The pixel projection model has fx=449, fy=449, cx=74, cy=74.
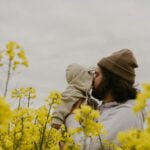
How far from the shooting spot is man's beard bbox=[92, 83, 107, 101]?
3988mm

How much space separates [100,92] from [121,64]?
0.31 m

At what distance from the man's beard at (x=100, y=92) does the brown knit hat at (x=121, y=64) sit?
0.57 ft

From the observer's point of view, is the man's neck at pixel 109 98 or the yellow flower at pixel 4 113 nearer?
the yellow flower at pixel 4 113

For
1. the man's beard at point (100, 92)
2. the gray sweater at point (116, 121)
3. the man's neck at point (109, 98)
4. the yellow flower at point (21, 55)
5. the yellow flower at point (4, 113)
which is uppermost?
the yellow flower at point (21, 55)

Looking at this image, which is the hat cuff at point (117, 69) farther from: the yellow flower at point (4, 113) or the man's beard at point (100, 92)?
the yellow flower at point (4, 113)

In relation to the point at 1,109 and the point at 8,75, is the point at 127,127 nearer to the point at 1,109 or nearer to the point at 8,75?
the point at 8,75

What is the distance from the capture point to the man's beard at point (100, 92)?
13.1 feet

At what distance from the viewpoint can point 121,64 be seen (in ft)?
13.1

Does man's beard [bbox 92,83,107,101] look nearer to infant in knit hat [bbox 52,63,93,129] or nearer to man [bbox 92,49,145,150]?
man [bbox 92,49,145,150]

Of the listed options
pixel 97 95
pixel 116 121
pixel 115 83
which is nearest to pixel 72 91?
pixel 97 95

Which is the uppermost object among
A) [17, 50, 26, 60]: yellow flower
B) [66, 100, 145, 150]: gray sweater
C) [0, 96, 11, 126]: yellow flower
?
[17, 50, 26, 60]: yellow flower

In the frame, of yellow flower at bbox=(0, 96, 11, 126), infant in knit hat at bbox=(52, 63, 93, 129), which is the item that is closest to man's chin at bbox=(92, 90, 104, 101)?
infant in knit hat at bbox=(52, 63, 93, 129)

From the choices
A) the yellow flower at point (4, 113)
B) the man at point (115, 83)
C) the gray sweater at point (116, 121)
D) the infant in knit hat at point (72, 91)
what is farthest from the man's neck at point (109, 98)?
the yellow flower at point (4, 113)

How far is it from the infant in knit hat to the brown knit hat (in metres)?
0.55
